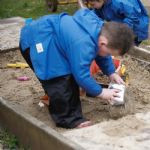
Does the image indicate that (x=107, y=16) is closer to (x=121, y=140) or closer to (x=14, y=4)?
(x=121, y=140)

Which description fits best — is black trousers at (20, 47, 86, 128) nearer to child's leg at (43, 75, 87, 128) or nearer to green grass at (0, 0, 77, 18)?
child's leg at (43, 75, 87, 128)

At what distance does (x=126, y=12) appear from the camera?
236 inches

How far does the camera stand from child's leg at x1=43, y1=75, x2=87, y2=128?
428 centimetres

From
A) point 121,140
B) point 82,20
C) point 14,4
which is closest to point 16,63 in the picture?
point 82,20

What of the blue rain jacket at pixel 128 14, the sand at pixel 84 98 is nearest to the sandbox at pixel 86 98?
the sand at pixel 84 98

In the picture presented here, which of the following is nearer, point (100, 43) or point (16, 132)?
point (100, 43)

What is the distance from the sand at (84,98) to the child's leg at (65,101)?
0.10 meters

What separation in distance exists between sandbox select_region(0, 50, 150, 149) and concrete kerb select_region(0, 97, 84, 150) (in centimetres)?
14

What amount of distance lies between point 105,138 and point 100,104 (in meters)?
0.84

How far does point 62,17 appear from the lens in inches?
170

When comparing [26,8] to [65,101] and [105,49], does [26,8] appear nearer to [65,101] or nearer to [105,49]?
[65,101]

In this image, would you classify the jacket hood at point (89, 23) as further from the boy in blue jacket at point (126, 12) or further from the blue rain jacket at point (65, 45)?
the boy in blue jacket at point (126, 12)

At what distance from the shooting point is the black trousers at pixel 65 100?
14.0ft

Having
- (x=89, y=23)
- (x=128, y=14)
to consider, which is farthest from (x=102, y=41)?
(x=128, y=14)
